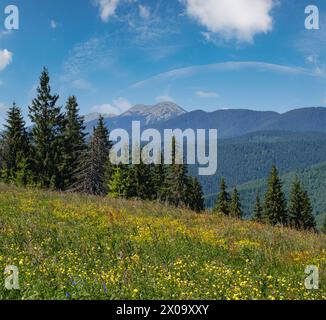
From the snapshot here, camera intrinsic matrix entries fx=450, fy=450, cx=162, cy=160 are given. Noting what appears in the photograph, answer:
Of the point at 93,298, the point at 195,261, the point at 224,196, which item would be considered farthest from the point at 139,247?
the point at 224,196

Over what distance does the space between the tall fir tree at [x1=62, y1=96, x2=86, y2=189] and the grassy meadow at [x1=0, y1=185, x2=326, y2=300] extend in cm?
3639

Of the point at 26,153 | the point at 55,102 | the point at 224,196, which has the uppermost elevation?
the point at 55,102

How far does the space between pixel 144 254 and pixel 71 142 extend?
46384mm

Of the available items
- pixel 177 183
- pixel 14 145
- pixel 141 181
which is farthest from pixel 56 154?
pixel 177 183

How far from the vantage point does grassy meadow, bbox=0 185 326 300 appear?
23.2ft

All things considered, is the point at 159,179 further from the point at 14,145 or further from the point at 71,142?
the point at 14,145

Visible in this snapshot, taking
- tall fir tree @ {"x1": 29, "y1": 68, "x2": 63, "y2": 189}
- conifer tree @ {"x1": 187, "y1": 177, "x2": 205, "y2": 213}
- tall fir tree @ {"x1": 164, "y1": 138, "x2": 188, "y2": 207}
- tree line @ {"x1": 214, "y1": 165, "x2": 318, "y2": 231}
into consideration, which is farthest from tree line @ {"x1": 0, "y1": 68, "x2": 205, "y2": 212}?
tree line @ {"x1": 214, "y1": 165, "x2": 318, "y2": 231}

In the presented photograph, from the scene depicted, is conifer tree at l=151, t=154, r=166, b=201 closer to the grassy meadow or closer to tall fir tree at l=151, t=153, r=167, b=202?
tall fir tree at l=151, t=153, r=167, b=202

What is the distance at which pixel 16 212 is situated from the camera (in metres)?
14.5

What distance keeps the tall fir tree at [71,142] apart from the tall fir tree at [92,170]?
0.88 meters

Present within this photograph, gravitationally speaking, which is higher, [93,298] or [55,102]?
[55,102]
